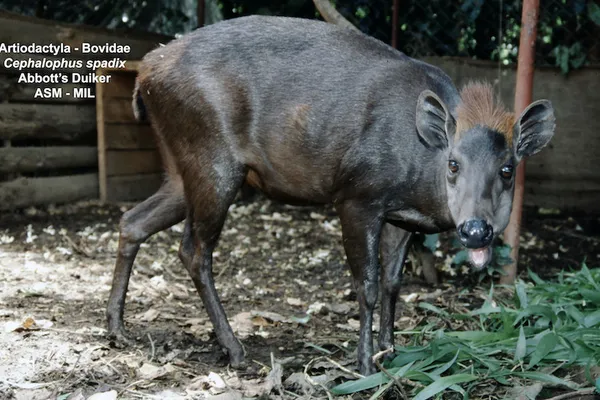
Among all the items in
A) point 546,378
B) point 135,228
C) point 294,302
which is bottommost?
point 294,302

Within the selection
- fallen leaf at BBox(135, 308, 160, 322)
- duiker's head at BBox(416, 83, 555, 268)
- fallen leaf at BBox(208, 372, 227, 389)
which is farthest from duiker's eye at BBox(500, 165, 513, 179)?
fallen leaf at BBox(135, 308, 160, 322)

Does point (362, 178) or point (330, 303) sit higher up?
point (362, 178)

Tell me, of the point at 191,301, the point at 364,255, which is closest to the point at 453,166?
the point at 364,255

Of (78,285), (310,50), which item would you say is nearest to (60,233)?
(78,285)

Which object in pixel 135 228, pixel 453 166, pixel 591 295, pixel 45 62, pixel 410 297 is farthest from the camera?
pixel 45 62

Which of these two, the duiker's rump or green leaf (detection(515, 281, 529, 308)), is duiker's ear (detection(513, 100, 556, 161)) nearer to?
the duiker's rump

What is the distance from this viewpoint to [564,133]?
779 centimetres

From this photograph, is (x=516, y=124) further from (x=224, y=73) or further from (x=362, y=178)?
(x=224, y=73)

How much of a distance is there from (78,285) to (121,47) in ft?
12.3

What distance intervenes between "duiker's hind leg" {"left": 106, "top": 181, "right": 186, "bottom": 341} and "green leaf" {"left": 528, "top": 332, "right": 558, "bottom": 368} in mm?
1873

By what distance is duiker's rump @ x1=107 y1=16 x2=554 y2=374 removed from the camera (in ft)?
11.3

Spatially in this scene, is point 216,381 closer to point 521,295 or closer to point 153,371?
point 153,371

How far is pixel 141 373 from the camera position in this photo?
135 inches

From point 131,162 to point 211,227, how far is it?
4610 mm
